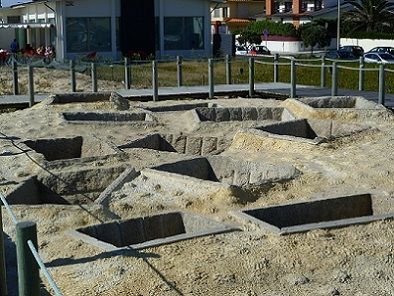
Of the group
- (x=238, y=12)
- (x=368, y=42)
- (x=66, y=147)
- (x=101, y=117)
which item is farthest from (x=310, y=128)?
(x=238, y=12)

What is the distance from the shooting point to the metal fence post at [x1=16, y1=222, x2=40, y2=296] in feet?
14.6

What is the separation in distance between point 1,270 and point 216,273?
208cm

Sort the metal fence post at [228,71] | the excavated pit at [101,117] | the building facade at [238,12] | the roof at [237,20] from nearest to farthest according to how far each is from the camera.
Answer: the excavated pit at [101,117]
the metal fence post at [228,71]
the roof at [237,20]
the building facade at [238,12]

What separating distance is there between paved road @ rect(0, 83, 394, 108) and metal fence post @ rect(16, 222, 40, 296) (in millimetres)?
16017

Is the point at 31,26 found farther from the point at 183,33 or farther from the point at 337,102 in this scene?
the point at 337,102

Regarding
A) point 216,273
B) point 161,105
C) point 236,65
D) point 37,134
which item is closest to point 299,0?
point 236,65

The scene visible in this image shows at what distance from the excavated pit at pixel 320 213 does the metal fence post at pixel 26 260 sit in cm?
396

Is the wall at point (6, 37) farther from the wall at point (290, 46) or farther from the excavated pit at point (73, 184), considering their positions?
the excavated pit at point (73, 184)

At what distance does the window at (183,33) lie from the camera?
139ft

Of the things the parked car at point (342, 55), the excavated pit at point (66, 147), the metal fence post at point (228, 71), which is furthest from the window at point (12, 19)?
the excavated pit at point (66, 147)

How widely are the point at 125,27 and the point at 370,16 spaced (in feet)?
106

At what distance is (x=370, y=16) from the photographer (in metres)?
67.6

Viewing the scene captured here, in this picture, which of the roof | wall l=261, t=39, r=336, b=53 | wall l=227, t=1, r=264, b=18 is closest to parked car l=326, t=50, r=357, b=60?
wall l=261, t=39, r=336, b=53

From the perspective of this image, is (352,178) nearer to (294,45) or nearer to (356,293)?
(356,293)
